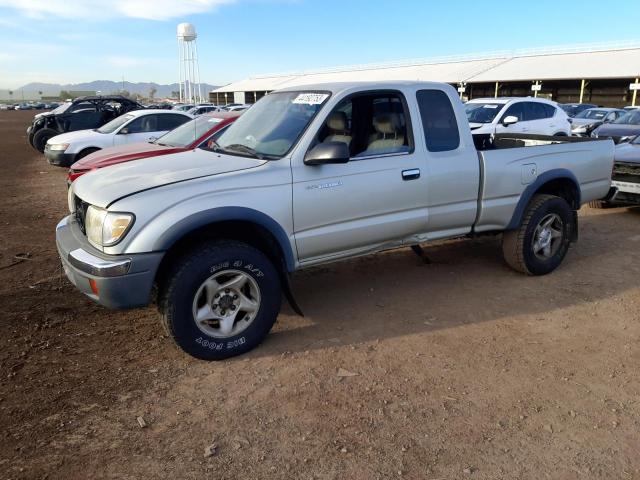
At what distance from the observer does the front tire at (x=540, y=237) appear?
527 cm

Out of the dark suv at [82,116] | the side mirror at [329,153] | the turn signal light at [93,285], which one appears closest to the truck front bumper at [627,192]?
the side mirror at [329,153]

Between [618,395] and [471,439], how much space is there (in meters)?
1.16

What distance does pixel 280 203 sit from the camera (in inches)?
148

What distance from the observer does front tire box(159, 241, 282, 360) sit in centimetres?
350

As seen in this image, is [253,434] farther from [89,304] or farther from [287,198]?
[89,304]

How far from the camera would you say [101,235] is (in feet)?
11.2

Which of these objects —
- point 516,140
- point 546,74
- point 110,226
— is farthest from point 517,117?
point 546,74

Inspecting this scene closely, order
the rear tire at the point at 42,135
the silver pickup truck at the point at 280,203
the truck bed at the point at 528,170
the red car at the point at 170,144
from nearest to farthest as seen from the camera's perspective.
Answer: the silver pickup truck at the point at 280,203 < the truck bed at the point at 528,170 < the red car at the point at 170,144 < the rear tire at the point at 42,135

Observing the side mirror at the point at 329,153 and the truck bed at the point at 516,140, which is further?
the truck bed at the point at 516,140

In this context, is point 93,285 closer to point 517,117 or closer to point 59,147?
point 59,147

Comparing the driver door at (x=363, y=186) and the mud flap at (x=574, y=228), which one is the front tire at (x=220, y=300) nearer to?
the driver door at (x=363, y=186)

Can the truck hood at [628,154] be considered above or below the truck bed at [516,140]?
below

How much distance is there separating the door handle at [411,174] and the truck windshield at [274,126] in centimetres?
88

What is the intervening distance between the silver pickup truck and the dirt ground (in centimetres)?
49
